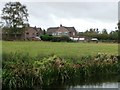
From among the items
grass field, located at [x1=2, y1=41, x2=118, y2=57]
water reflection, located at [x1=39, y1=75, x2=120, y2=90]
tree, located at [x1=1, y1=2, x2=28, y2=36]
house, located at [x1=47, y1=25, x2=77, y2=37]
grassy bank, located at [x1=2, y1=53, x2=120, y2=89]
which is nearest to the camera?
grassy bank, located at [x1=2, y1=53, x2=120, y2=89]

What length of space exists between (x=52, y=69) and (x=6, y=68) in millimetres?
2237

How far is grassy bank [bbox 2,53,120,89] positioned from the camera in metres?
12.6

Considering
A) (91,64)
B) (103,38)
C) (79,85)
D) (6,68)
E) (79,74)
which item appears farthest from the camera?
(103,38)

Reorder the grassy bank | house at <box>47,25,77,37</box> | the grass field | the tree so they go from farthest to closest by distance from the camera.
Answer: house at <box>47,25,77,37</box>, the tree, the grass field, the grassy bank

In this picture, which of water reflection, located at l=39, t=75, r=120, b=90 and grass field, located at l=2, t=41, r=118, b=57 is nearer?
water reflection, located at l=39, t=75, r=120, b=90

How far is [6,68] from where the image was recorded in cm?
1341

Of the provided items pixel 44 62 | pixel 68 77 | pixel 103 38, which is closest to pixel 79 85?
pixel 68 77

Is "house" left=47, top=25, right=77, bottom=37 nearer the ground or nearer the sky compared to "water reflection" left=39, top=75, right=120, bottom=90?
nearer the sky

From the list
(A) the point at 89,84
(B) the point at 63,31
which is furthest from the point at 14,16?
(A) the point at 89,84

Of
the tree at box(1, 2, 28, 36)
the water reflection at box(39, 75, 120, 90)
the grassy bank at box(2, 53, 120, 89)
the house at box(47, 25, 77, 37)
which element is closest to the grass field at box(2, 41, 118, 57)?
the grassy bank at box(2, 53, 120, 89)

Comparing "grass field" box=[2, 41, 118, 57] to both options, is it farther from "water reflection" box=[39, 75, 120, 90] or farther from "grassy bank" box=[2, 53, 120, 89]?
"water reflection" box=[39, 75, 120, 90]

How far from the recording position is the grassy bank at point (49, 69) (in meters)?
12.6

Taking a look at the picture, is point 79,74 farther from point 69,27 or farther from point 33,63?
point 69,27

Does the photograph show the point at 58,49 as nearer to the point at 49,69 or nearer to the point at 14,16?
the point at 49,69
